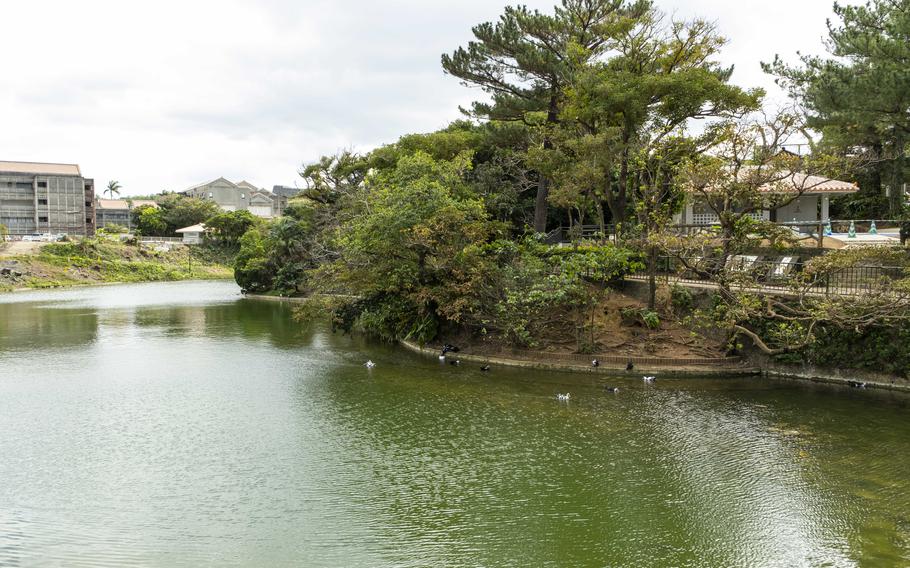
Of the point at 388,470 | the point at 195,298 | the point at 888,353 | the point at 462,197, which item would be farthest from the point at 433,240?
the point at 195,298

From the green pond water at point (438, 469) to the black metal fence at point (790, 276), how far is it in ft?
9.51

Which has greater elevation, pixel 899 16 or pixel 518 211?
pixel 899 16

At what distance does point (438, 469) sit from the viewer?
12.3 m

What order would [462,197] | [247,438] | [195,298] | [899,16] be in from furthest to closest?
[195,298]
[462,197]
[899,16]
[247,438]

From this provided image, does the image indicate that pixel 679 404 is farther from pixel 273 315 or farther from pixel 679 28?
pixel 273 315

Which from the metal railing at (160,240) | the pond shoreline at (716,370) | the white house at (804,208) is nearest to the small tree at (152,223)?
the metal railing at (160,240)

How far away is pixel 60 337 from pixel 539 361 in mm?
20267

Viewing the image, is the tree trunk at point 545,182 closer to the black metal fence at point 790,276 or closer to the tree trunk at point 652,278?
the tree trunk at point 652,278

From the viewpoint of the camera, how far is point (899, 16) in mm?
16469

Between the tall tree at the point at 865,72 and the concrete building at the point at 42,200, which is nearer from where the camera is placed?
the tall tree at the point at 865,72

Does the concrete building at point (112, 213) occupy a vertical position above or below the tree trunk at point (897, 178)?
above

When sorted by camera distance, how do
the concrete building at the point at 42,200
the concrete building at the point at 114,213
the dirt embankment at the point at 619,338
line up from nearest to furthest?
the dirt embankment at the point at 619,338 < the concrete building at the point at 42,200 < the concrete building at the point at 114,213

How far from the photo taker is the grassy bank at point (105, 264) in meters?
53.7

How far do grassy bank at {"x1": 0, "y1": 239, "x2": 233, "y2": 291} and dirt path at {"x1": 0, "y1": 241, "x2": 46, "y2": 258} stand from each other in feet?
1.89
